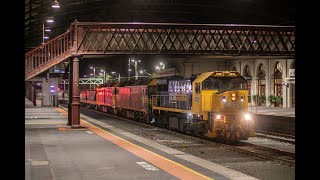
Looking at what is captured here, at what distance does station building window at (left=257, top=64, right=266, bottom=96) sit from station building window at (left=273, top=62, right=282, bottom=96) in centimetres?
269

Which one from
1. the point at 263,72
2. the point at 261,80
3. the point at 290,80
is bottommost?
the point at 290,80

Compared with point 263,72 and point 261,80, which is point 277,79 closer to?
point 263,72

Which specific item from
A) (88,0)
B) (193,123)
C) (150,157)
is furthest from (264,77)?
(150,157)

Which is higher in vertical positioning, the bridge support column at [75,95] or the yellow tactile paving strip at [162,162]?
the bridge support column at [75,95]

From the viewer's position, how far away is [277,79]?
186 ft

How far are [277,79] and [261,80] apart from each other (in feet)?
12.6

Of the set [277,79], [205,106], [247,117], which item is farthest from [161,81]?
[277,79]

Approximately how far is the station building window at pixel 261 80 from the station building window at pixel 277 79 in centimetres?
269

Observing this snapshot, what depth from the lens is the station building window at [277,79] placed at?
183ft

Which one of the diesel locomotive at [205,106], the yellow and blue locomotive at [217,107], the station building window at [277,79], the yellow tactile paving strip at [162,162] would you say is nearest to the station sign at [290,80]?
the station building window at [277,79]

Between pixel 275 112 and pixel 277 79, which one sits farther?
pixel 277 79

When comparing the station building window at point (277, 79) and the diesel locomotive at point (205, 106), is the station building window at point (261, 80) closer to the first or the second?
the station building window at point (277, 79)
